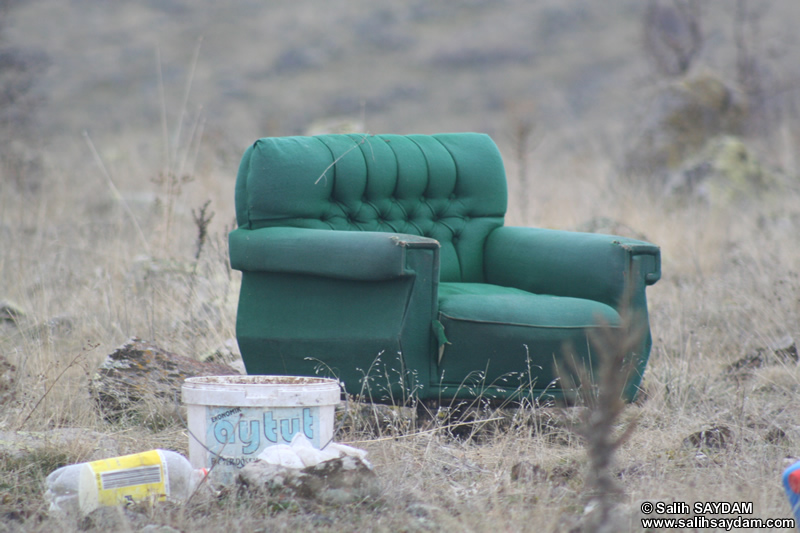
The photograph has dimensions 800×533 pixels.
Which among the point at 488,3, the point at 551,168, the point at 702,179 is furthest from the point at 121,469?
the point at 488,3

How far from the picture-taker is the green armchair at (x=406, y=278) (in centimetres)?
250

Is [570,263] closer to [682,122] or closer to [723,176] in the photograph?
[723,176]

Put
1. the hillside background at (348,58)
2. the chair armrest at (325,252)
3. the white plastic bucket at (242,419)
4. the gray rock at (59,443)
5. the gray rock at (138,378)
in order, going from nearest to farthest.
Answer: the white plastic bucket at (242,419) → the gray rock at (59,443) → the chair armrest at (325,252) → the gray rock at (138,378) → the hillside background at (348,58)

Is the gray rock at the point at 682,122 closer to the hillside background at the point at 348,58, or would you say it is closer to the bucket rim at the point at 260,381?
the bucket rim at the point at 260,381

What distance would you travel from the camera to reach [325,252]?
2535 millimetres

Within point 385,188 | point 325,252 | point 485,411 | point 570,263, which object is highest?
point 385,188

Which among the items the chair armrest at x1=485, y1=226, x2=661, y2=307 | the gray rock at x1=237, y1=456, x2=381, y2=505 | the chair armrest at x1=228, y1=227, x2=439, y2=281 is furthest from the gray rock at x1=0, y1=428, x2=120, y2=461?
the chair armrest at x1=485, y1=226, x2=661, y2=307

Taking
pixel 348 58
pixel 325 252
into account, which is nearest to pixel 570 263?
pixel 325 252

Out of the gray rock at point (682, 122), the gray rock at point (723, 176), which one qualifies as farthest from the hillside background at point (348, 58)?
the gray rock at point (723, 176)

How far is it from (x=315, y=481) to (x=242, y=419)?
28cm

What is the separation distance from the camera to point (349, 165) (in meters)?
2.99

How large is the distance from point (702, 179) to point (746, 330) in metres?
3.06

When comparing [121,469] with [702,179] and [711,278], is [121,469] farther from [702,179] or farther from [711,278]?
[702,179]

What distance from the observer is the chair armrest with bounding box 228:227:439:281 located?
243cm
